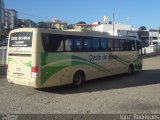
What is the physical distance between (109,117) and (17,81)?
18.2ft

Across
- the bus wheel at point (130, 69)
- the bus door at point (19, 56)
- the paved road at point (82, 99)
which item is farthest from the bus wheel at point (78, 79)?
the bus wheel at point (130, 69)

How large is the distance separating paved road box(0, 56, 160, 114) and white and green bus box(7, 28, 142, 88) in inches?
22.0

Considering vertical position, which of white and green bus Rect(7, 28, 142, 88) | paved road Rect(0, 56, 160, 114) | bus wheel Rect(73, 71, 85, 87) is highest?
white and green bus Rect(7, 28, 142, 88)

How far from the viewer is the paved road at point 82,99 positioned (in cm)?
970

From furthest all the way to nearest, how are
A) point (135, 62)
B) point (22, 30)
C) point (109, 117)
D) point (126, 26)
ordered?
point (126, 26), point (135, 62), point (22, 30), point (109, 117)

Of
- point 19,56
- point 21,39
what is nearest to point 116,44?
point 21,39

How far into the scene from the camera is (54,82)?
12969mm

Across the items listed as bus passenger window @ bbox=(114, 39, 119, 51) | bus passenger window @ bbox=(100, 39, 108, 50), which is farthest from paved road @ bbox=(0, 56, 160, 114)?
bus passenger window @ bbox=(114, 39, 119, 51)

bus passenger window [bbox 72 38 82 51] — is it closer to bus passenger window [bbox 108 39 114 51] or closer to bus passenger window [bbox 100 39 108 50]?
bus passenger window [bbox 100 39 108 50]

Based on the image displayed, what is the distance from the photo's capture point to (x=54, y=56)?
42.2ft

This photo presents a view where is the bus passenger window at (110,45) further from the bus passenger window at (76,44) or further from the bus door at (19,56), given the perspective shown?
the bus door at (19,56)

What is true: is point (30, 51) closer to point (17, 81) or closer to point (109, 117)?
point (17, 81)

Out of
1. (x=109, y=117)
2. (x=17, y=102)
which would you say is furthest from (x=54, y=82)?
(x=109, y=117)

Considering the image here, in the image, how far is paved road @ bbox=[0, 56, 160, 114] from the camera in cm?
970
